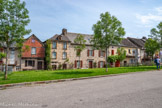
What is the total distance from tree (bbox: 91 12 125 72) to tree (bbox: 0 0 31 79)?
349 inches

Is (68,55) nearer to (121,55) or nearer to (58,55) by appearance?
(58,55)

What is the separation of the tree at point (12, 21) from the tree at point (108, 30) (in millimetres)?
8871

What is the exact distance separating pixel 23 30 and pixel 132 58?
34363 millimetres

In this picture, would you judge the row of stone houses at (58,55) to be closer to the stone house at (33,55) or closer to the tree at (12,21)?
the stone house at (33,55)

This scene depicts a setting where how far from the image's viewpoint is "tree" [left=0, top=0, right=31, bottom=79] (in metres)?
10.6

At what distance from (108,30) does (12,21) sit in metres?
10.8

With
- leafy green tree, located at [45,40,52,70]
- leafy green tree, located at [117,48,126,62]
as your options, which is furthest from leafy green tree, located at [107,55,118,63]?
leafy green tree, located at [45,40,52,70]

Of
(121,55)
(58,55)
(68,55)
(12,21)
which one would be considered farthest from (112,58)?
(12,21)

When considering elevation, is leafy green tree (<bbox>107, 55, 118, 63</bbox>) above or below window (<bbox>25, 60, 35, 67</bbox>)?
above

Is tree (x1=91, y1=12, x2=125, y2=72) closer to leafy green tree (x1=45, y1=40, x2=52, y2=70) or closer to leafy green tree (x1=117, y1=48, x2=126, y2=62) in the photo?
leafy green tree (x1=45, y1=40, x2=52, y2=70)

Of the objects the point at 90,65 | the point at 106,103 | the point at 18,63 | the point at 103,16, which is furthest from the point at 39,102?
the point at 90,65

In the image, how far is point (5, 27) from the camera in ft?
35.0

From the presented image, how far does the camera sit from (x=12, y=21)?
1073 centimetres

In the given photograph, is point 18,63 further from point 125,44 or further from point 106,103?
point 125,44
